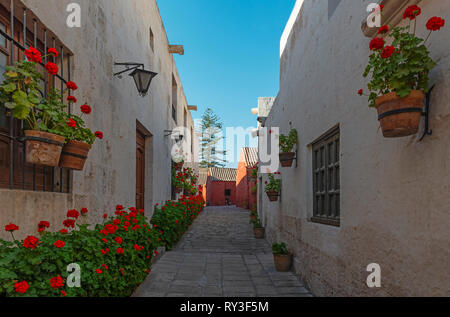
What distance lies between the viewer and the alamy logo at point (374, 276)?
244 cm

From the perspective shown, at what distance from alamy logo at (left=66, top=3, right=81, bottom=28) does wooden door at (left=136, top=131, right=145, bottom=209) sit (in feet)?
10.7

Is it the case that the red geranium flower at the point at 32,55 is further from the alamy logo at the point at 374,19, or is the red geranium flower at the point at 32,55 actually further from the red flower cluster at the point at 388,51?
the alamy logo at the point at 374,19

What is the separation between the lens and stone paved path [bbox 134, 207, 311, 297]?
165 inches

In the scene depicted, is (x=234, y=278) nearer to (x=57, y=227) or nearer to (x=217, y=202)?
(x=57, y=227)

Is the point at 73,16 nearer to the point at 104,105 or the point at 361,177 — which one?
the point at 104,105

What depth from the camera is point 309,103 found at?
4.57 m

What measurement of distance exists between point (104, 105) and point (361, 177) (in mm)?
3194

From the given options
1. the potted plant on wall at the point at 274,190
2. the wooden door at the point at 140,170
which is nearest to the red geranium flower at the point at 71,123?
the wooden door at the point at 140,170

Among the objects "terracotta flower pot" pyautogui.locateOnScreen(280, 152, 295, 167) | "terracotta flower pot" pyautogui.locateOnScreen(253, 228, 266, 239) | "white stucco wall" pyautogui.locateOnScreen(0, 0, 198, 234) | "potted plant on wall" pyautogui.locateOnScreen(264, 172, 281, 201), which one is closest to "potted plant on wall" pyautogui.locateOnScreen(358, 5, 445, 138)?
"white stucco wall" pyautogui.locateOnScreen(0, 0, 198, 234)

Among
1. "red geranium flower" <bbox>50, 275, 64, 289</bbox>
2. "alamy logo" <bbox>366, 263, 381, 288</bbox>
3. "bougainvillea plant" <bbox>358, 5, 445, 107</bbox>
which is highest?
"bougainvillea plant" <bbox>358, 5, 445, 107</bbox>

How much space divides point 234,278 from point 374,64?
Result: 156 inches

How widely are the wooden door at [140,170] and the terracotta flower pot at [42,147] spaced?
4.15 metres

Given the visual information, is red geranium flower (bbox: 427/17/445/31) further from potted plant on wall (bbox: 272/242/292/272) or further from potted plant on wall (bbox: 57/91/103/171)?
potted plant on wall (bbox: 272/242/292/272)
